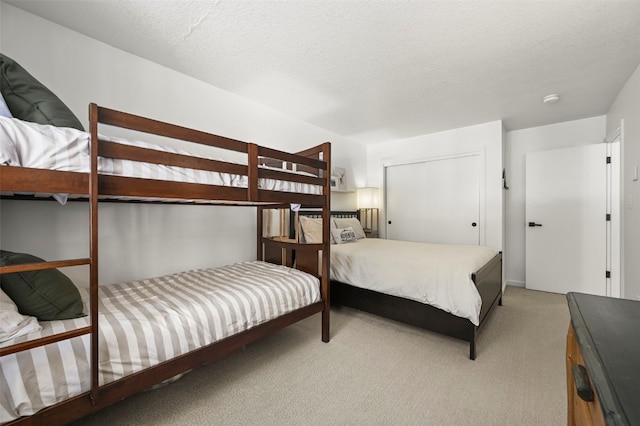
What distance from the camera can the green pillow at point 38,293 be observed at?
116cm

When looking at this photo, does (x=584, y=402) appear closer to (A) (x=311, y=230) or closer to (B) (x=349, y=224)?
(A) (x=311, y=230)

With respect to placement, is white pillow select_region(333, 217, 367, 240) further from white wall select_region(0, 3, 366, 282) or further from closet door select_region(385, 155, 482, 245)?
white wall select_region(0, 3, 366, 282)

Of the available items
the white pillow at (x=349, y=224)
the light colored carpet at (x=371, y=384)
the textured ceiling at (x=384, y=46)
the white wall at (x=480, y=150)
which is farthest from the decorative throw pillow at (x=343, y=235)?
the white wall at (x=480, y=150)

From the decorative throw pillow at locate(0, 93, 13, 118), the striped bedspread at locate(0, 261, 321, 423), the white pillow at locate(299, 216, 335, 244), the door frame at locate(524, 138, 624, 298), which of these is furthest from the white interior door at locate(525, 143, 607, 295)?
the decorative throw pillow at locate(0, 93, 13, 118)

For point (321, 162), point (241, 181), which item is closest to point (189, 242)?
point (241, 181)

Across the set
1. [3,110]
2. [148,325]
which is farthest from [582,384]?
[3,110]

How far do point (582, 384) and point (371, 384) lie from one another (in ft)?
4.50

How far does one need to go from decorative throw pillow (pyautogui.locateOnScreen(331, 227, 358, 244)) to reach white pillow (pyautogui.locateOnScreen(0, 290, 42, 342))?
8.95 feet

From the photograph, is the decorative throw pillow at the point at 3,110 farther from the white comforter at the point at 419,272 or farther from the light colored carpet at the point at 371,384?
the white comforter at the point at 419,272

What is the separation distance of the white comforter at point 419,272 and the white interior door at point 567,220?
5.42 feet

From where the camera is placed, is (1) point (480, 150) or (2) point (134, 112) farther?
(1) point (480, 150)

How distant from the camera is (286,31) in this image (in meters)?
1.83

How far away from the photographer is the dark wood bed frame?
2057 mm

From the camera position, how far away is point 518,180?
4020 mm
